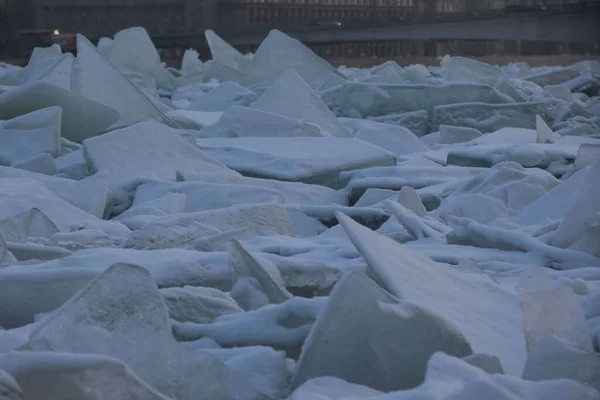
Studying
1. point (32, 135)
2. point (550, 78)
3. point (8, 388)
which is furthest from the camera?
point (550, 78)

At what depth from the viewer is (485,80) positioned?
Result: 9422 mm

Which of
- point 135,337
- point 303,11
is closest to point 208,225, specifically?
point 135,337

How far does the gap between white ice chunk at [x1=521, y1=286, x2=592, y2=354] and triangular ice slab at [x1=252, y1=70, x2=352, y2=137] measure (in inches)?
151

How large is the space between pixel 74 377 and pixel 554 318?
32.1 inches

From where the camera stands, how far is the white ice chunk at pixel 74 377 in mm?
1370

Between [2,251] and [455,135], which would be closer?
[2,251]

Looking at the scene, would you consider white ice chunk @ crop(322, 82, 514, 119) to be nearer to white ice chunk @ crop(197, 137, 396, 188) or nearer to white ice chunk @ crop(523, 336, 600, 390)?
white ice chunk @ crop(197, 137, 396, 188)

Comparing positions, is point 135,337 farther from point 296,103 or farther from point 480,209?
point 296,103

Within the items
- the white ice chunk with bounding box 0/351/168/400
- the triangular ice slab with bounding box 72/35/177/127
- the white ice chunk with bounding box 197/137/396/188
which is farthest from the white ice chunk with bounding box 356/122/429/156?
the white ice chunk with bounding box 0/351/168/400

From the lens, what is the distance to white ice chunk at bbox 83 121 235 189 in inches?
159

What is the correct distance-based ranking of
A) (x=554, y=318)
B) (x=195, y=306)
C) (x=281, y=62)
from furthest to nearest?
(x=281, y=62), (x=195, y=306), (x=554, y=318)

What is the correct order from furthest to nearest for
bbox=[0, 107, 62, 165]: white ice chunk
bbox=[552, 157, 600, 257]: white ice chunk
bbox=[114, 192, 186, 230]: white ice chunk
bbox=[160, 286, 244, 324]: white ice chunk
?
bbox=[0, 107, 62, 165]: white ice chunk, bbox=[114, 192, 186, 230]: white ice chunk, bbox=[552, 157, 600, 257]: white ice chunk, bbox=[160, 286, 244, 324]: white ice chunk

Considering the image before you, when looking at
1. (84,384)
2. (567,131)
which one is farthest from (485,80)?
(84,384)

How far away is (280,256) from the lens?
2.43 m
